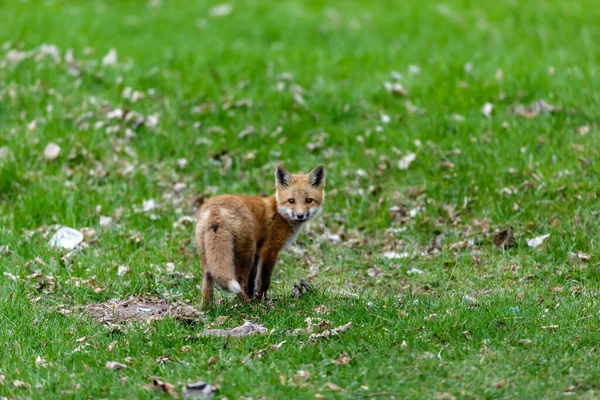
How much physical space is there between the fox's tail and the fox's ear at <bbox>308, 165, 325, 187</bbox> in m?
1.28

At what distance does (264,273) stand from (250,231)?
0.44 m

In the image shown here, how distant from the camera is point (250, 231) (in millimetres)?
7617

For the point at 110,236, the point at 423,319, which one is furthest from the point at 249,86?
the point at 423,319

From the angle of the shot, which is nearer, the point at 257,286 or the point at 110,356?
the point at 110,356

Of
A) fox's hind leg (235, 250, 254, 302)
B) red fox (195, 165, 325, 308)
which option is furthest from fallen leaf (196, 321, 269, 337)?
fox's hind leg (235, 250, 254, 302)

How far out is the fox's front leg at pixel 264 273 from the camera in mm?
7727

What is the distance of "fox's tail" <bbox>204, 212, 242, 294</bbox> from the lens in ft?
23.3

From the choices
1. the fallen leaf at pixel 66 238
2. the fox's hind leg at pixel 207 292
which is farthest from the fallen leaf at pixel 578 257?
the fallen leaf at pixel 66 238

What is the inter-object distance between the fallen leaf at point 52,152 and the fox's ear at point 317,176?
4480 mm

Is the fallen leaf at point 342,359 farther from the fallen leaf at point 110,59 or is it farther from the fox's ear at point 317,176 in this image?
the fallen leaf at point 110,59

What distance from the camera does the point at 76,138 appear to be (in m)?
11.6

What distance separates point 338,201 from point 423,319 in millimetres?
3833

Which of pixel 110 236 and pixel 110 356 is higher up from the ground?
pixel 110 356

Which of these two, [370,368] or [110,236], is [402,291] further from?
[110,236]
